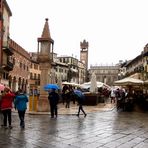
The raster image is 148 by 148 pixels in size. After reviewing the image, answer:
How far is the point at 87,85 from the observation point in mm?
34156

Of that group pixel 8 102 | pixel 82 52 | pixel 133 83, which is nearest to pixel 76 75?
pixel 82 52

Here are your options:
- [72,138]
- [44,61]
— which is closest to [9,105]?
[72,138]

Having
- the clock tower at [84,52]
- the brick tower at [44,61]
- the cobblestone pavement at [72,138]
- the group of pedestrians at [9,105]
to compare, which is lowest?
the cobblestone pavement at [72,138]

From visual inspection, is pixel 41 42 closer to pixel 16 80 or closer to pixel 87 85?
→ pixel 87 85

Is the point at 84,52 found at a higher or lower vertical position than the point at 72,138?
higher

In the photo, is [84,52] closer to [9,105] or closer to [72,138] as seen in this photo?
[9,105]

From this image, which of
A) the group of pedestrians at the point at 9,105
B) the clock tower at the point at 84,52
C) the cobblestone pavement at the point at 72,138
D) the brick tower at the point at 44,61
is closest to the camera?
the cobblestone pavement at the point at 72,138

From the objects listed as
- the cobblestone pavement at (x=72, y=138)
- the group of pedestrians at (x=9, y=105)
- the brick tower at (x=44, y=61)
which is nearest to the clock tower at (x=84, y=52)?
the brick tower at (x=44, y=61)

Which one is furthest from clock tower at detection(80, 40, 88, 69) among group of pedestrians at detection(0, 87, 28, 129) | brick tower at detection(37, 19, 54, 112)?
group of pedestrians at detection(0, 87, 28, 129)

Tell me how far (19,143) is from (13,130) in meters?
2.78

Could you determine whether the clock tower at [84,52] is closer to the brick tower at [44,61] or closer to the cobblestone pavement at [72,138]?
the brick tower at [44,61]

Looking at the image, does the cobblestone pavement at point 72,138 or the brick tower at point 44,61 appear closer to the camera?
the cobblestone pavement at point 72,138

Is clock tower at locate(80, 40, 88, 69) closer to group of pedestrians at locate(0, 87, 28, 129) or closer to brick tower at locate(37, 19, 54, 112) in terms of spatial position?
brick tower at locate(37, 19, 54, 112)

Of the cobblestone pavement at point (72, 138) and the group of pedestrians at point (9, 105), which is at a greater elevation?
the group of pedestrians at point (9, 105)
